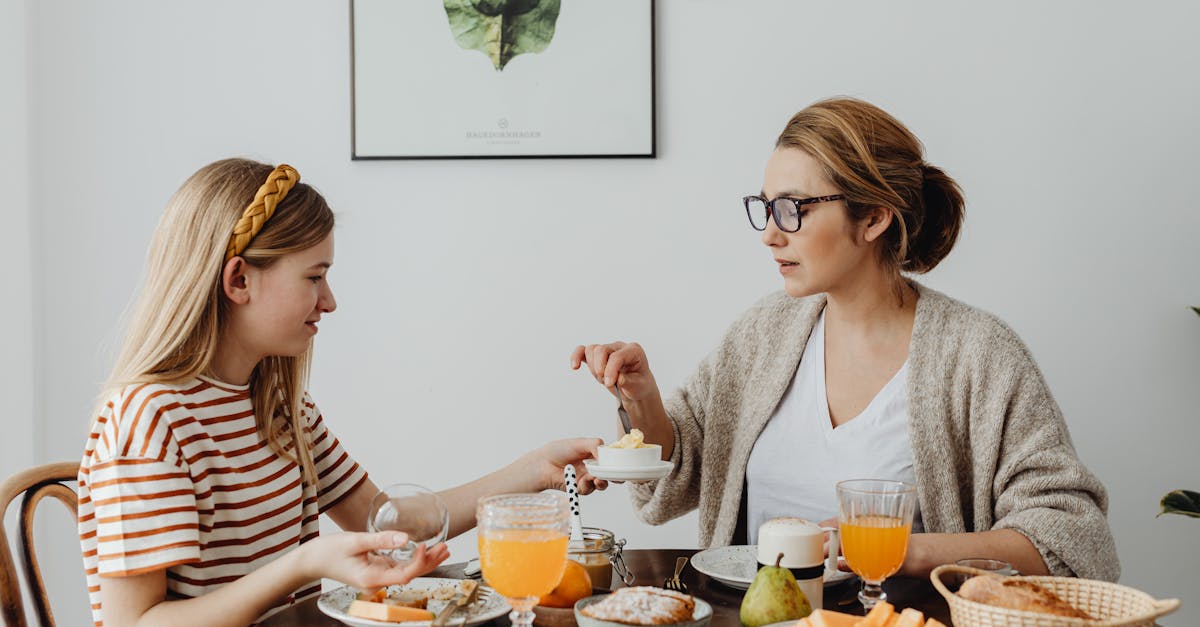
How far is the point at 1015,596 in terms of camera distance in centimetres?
104

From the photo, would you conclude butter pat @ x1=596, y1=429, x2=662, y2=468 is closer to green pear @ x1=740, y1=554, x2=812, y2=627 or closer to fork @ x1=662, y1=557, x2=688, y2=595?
fork @ x1=662, y1=557, x2=688, y2=595

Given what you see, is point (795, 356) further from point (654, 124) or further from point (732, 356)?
point (654, 124)

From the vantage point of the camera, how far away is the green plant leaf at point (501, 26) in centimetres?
263

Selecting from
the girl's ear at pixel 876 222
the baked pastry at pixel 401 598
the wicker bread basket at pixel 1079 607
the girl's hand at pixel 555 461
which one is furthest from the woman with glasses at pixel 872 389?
the baked pastry at pixel 401 598

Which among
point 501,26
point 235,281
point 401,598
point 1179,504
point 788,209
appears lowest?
point 1179,504

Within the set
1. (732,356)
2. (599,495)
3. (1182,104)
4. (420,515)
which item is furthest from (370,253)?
(1182,104)

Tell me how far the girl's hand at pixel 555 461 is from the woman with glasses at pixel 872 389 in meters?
0.15

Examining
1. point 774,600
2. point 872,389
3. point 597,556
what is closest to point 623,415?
point 872,389

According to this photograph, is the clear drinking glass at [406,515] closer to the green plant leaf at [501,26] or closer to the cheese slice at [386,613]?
the cheese slice at [386,613]

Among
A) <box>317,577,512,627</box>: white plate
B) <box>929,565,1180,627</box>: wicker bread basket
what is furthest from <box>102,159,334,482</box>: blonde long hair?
<box>929,565,1180,627</box>: wicker bread basket

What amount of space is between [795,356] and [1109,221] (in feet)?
3.58

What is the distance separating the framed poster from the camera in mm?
2633

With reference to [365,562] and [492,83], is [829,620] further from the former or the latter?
[492,83]

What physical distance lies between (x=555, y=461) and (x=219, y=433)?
62 cm
